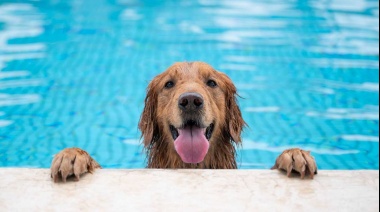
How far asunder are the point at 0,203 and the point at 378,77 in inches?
272

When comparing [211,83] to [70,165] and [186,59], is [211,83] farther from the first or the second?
[186,59]

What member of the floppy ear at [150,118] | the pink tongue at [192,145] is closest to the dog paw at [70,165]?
the pink tongue at [192,145]

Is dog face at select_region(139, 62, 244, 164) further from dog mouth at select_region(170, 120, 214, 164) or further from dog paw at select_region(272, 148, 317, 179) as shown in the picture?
dog paw at select_region(272, 148, 317, 179)

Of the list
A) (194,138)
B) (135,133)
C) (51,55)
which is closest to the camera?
(194,138)

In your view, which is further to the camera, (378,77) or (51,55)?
(51,55)

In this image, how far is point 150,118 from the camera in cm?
546

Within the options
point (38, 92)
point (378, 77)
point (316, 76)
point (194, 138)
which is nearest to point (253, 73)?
point (316, 76)

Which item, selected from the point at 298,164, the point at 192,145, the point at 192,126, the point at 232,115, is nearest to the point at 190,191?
the point at 298,164

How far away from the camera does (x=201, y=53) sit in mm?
9930

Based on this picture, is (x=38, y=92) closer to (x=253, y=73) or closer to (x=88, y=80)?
(x=88, y=80)

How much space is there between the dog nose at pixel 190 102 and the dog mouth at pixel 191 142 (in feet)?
0.45

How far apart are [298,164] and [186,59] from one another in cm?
604

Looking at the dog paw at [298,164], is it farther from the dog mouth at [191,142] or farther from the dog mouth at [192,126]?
the dog mouth at [192,126]

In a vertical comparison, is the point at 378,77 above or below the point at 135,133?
above
